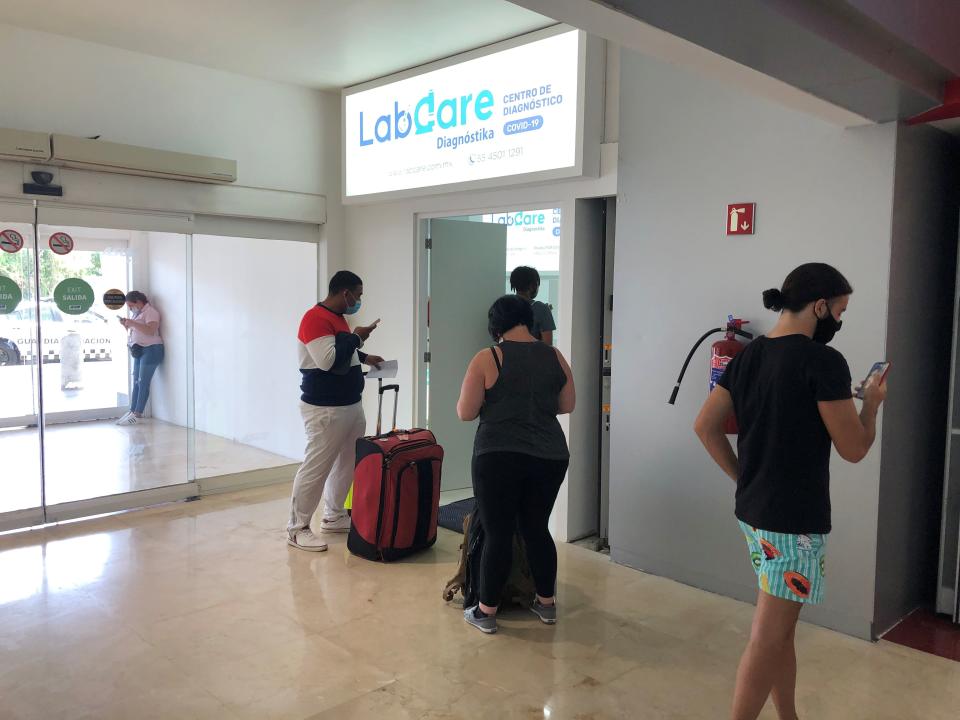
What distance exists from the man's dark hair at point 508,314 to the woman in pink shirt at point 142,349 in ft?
10.2

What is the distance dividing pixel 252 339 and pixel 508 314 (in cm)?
351

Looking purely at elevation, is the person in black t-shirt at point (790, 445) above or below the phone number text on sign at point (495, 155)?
below

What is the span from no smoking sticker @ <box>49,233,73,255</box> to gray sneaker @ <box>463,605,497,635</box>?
345cm

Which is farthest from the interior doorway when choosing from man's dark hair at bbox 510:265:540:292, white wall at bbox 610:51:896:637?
A: white wall at bbox 610:51:896:637

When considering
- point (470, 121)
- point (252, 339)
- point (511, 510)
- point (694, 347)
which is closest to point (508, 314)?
point (511, 510)

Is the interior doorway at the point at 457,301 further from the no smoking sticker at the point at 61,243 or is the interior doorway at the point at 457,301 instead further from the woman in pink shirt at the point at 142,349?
the no smoking sticker at the point at 61,243

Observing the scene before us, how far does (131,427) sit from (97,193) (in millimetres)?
1582

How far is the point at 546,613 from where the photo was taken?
3400mm

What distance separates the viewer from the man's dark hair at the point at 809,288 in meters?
2.16

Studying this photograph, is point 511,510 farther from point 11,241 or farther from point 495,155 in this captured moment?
point 11,241

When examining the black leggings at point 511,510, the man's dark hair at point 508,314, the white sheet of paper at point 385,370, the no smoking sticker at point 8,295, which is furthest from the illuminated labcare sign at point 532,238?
the no smoking sticker at point 8,295

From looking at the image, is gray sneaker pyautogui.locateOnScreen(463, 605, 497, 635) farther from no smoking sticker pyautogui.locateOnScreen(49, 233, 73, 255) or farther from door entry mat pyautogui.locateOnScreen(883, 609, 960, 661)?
no smoking sticker pyautogui.locateOnScreen(49, 233, 73, 255)

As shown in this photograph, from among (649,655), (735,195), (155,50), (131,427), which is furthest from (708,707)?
(155,50)

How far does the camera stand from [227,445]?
598cm
